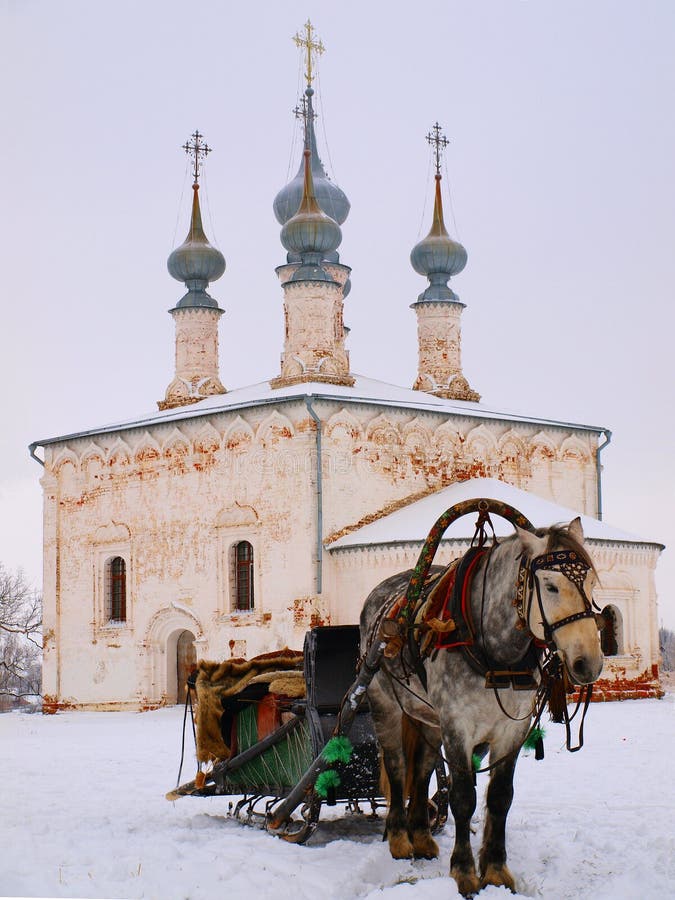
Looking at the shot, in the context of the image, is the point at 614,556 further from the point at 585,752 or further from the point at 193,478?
the point at 585,752

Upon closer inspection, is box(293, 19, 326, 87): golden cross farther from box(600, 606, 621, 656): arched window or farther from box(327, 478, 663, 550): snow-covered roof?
box(327, 478, 663, 550): snow-covered roof

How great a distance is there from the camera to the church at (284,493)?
19.1m

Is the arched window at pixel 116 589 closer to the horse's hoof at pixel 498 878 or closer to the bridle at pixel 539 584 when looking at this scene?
the horse's hoof at pixel 498 878

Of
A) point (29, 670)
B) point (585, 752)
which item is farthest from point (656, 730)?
point (29, 670)

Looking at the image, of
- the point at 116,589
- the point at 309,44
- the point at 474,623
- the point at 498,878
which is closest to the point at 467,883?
the point at 498,878

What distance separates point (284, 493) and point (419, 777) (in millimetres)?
13101

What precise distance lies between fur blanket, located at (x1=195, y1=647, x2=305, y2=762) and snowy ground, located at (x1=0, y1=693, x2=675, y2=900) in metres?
0.40

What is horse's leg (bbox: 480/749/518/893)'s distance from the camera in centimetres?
537

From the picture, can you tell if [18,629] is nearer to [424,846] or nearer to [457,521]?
[457,521]

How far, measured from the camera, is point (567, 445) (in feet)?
72.1

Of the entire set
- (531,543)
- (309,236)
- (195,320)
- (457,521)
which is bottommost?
(531,543)

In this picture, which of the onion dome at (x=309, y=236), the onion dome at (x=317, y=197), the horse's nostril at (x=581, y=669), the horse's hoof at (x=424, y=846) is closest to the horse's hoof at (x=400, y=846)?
the horse's hoof at (x=424, y=846)

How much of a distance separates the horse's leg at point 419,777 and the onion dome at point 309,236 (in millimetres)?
15196

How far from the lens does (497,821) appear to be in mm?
5414
